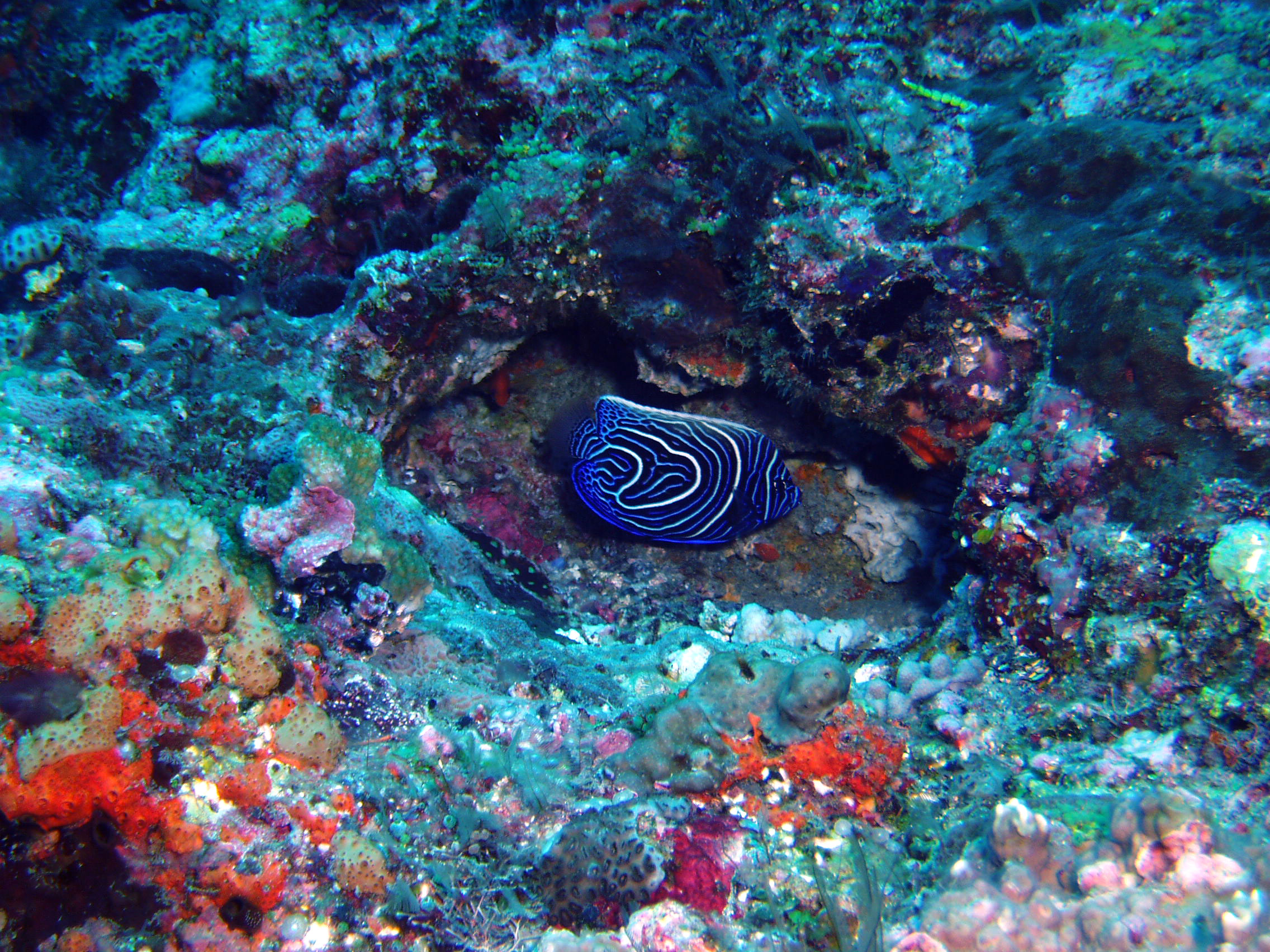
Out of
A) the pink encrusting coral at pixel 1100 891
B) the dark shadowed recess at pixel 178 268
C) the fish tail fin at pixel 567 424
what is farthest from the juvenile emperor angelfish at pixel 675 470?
the dark shadowed recess at pixel 178 268

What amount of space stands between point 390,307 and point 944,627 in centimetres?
387

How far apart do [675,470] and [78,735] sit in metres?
2.89

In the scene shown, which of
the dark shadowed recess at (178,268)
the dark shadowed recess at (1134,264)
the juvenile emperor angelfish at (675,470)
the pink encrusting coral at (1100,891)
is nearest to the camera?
the pink encrusting coral at (1100,891)

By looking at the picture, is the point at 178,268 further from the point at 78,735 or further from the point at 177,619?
the point at 78,735

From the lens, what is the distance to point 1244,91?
304 centimetres

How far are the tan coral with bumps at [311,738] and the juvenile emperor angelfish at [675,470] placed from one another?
2067mm

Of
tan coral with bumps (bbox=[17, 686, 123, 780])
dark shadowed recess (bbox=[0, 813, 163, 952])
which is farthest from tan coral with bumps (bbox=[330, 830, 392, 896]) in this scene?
tan coral with bumps (bbox=[17, 686, 123, 780])

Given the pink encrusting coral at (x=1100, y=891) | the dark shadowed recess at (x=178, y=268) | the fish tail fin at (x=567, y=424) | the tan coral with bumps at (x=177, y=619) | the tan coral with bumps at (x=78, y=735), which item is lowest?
Result: the pink encrusting coral at (x=1100, y=891)

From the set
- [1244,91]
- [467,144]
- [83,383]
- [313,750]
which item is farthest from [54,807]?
[1244,91]

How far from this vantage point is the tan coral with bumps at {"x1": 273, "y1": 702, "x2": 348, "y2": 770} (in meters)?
2.06

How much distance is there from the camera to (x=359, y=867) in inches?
73.4

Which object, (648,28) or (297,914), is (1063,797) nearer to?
(297,914)

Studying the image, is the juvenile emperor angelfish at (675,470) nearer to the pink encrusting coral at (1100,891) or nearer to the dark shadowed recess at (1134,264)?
A: the dark shadowed recess at (1134,264)

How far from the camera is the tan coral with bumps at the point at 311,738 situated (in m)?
2.06
